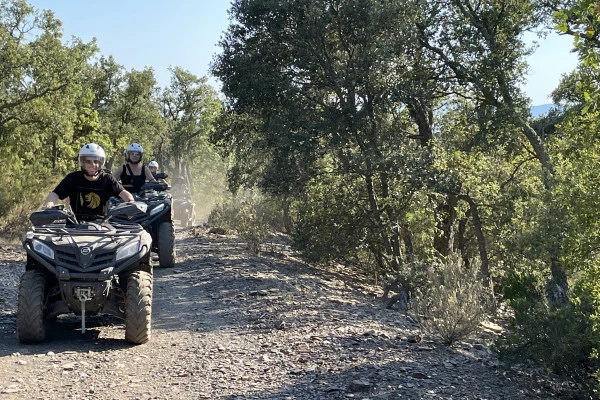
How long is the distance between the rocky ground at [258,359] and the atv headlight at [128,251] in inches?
37.3

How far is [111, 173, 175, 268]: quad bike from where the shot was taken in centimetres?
1139

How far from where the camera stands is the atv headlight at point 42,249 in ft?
19.5

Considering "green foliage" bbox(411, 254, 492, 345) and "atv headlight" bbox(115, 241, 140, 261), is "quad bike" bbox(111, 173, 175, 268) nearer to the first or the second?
"atv headlight" bbox(115, 241, 140, 261)

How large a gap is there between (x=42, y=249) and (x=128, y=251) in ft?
2.64

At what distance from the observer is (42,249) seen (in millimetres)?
5980

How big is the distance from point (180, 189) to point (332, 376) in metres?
32.8

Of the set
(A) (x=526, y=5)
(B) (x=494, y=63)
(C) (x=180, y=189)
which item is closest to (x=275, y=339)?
(B) (x=494, y=63)

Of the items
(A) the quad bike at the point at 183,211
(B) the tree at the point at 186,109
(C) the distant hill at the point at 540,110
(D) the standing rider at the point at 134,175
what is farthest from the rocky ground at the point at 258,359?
(B) the tree at the point at 186,109

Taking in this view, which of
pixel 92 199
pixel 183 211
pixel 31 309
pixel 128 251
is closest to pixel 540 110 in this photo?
pixel 92 199

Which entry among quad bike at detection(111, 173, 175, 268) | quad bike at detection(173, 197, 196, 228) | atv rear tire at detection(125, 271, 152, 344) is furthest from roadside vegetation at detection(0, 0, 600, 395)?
quad bike at detection(173, 197, 196, 228)

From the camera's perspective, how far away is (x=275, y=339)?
264 inches

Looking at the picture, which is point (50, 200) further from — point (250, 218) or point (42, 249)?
point (250, 218)

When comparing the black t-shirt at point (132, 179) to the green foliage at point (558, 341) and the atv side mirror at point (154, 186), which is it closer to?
the atv side mirror at point (154, 186)

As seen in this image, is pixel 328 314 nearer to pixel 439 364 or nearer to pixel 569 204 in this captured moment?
pixel 439 364
